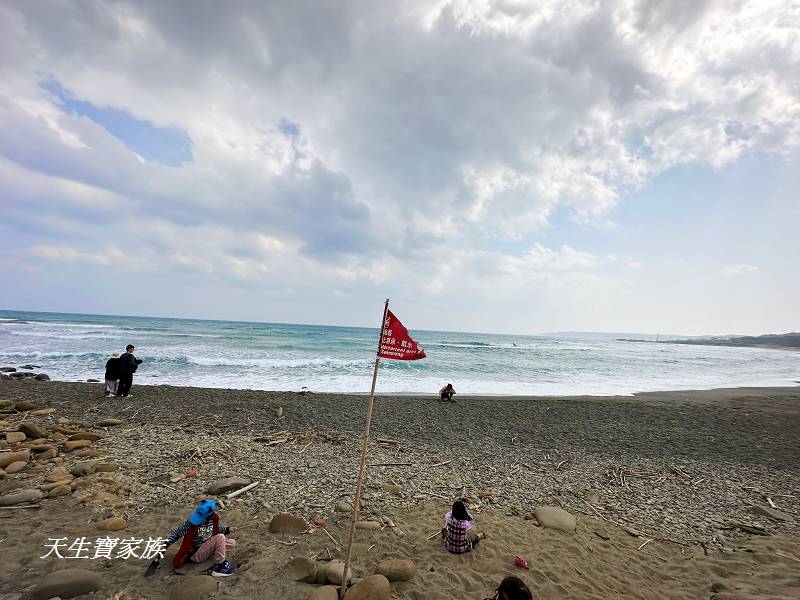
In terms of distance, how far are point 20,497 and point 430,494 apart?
6.65 m

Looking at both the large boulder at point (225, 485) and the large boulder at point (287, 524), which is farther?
the large boulder at point (225, 485)

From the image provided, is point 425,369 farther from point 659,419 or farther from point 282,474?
point 282,474

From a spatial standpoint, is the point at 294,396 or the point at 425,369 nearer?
the point at 294,396

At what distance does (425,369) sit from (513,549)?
22.2 metres

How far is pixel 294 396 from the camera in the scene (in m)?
15.6

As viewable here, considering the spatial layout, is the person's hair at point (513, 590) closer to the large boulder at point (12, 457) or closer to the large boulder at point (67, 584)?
the large boulder at point (67, 584)

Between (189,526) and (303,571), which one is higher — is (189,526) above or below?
above

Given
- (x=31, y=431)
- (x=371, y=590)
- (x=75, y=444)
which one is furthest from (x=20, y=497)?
(x=371, y=590)

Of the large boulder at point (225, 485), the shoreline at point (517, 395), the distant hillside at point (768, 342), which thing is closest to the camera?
the large boulder at point (225, 485)

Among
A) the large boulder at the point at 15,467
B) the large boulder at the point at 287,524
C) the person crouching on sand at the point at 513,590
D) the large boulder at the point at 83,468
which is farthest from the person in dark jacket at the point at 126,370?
the person crouching on sand at the point at 513,590

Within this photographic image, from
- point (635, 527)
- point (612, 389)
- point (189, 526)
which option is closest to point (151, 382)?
point (189, 526)

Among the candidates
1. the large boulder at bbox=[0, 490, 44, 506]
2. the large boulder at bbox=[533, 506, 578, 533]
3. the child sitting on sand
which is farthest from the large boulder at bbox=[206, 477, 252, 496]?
the large boulder at bbox=[533, 506, 578, 533]

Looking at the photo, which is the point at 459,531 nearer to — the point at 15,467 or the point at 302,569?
the point at 302,569

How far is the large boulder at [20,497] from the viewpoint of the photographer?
5297 mm
